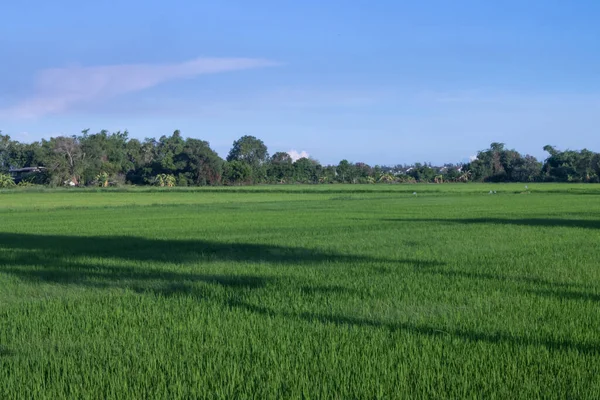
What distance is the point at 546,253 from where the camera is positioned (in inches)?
534

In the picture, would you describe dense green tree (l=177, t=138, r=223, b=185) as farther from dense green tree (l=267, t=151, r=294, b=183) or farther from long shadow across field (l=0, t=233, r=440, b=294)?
long shadow across field (l=0, t=233, r=440, b=294)

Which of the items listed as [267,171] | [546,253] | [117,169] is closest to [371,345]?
[546,253]

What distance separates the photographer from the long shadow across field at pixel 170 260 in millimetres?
6836

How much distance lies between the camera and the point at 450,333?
646cm

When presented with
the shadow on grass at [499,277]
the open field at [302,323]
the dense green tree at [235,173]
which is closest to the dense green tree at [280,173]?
the dense green tree at [235,173]

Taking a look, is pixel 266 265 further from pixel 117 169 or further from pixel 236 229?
pixel 117 169

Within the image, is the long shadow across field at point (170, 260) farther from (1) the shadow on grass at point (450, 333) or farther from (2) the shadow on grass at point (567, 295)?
(2) the shadow on grass at point (567, 295)

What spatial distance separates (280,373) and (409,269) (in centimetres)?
628

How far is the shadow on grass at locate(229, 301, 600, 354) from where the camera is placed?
5.97 m

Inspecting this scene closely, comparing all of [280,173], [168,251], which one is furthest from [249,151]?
[168,251]

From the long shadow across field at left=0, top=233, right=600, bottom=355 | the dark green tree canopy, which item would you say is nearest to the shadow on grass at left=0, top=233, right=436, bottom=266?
the long shadow across field at left=0, top=233, right=600, bottom=355

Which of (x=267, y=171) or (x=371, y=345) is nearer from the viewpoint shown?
(x=371, y=345)

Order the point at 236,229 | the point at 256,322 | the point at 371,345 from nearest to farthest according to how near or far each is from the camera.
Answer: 1. the point at 371,345
2. the point at 256,322
3. the point at 236,229

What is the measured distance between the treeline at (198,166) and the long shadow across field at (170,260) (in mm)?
78080
